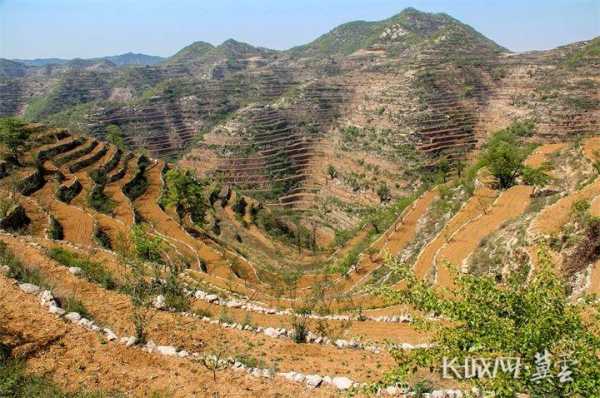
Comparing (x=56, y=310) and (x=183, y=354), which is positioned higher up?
(x=56, y=310)

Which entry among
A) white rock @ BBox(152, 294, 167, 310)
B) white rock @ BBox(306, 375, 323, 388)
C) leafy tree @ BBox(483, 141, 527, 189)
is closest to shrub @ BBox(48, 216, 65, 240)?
white rock @ BBox(152, 294, 167, 310)

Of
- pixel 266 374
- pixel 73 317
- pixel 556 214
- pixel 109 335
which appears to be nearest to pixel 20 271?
pixel 73 317

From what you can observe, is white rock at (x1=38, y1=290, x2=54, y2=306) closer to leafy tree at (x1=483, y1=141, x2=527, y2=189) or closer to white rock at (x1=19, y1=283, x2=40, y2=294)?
white rock at (x1=19, y1=283, x2=40, y2=294)

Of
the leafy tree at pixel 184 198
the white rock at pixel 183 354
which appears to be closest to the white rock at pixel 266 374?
the white rock at pixel 183 354

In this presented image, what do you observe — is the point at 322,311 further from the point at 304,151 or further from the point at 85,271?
the point at 304,151

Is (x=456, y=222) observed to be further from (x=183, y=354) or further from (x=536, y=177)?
(x=183, y=354)
